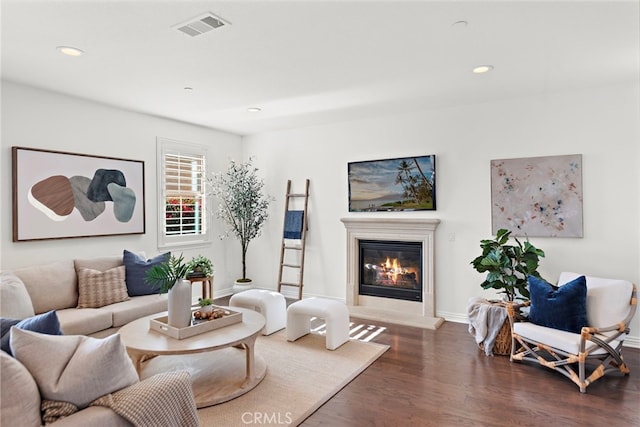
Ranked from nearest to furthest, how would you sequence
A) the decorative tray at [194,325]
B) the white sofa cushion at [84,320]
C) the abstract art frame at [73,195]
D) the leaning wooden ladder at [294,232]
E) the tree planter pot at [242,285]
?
the decorative tray at [194,325] → the white sofa cushion at [84,320] → the abstract art frame at [73,195] → the leaning wooden ladder at [294,232] → the tree planter pot at [242,285]

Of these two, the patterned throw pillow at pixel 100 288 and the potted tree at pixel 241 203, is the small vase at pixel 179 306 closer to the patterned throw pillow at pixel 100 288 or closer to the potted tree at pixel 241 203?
the patterned throw pillow at pixel 100 288

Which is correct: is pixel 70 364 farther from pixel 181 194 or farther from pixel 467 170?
pixel 467 170

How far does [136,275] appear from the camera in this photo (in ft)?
13.9

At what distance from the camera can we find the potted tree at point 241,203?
19.3ft

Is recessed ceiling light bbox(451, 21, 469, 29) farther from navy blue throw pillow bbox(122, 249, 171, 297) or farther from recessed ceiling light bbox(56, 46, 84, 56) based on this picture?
navy blue throw pillow bbox(122, 249, 171, 297)

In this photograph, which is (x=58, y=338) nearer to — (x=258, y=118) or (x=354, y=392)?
(x=354, y=392)

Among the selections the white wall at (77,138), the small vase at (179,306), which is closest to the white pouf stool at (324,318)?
the small vase at (179,306)

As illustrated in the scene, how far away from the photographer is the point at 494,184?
4.57m

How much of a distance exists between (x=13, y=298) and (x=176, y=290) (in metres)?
1.34

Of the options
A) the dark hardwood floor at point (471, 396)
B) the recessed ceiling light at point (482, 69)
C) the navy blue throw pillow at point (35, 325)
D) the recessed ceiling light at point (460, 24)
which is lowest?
the dark hardwood floor at point (471, 396)

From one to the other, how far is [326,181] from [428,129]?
5.46ft

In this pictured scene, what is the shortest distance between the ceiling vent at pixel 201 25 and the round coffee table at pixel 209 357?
2.25m

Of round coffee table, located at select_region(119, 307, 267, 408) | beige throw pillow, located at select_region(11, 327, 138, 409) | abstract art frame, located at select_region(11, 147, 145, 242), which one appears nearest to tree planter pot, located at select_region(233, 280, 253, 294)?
abstract art frame, located at select_region(11, 147, 145, 242)

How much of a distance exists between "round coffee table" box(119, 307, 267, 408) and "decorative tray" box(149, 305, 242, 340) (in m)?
0.03
